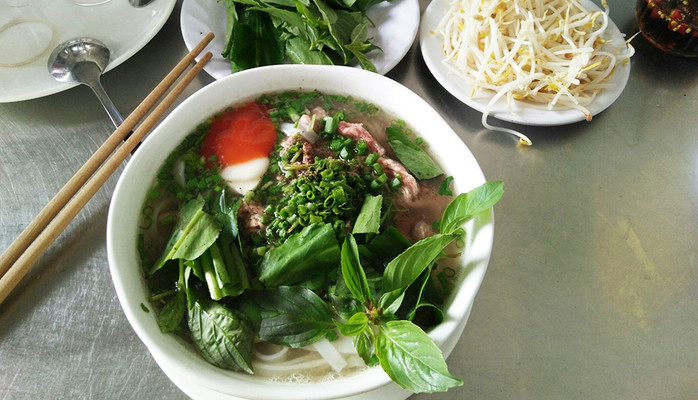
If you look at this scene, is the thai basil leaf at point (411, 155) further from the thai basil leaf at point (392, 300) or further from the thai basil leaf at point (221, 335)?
the thai basil leaf at point (221, 335)

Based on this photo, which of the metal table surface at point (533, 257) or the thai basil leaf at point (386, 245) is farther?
the metal table surface at point (533, 257)

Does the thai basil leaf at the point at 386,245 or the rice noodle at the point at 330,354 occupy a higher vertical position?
the thai basil leaf at the point at 386,245

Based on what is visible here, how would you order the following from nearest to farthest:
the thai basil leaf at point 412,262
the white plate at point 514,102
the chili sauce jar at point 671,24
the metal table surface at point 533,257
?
the thai basil leaf at point 412,262
the metal table surface at point 533,257
the white plate at point 514,102
the chili sauce jar at point 671,24

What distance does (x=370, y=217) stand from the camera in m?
0.98

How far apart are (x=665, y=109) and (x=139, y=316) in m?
1.64

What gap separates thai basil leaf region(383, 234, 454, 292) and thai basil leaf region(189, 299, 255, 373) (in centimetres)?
29

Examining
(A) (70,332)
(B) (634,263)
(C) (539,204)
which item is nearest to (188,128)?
(A) (70,332)

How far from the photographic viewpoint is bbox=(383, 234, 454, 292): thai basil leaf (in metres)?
0.86

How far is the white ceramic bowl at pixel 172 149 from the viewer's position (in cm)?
84

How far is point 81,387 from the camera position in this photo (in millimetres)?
1146

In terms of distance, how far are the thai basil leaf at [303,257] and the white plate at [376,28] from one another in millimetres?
666

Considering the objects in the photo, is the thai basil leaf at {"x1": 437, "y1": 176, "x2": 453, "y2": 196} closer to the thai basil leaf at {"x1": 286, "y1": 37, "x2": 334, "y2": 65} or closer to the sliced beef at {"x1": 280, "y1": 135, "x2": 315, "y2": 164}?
the sliced beef at {"x1": 280, "y1": 135, "x2": 315, "y2": 164}

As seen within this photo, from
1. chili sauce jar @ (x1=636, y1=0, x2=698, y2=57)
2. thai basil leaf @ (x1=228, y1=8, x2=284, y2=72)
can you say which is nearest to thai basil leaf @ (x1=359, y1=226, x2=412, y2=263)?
thai basil leaf @ (x1=228, y1=8, x2=284, y2=72)

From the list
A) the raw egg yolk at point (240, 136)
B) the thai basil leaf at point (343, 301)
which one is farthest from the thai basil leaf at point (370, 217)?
the raw egg yolk at point (240, 136)
